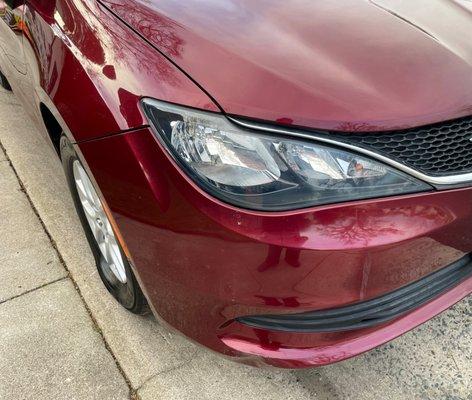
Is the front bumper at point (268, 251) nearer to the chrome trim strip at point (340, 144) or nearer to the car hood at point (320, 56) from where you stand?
the chrome trim strip at point (340, 144)

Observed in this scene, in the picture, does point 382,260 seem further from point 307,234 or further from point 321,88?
point 321,88

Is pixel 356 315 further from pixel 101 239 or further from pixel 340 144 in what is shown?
pixel 101 239

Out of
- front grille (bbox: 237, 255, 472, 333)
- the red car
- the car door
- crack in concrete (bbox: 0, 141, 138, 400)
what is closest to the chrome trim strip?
the red car

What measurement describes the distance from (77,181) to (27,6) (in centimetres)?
77

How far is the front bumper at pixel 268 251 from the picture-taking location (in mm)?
1263

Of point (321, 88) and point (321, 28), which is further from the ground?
point (321, 28)

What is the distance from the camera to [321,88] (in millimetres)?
1346

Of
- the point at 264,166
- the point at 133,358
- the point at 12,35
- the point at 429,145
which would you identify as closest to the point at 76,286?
the point at 133,358

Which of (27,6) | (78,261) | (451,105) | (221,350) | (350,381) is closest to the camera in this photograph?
(451,105)

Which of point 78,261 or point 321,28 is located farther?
point 78,261

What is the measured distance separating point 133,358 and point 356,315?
979 millimetres

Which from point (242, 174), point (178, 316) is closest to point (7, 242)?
point (178, 316)

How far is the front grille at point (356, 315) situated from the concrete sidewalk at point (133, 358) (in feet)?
1.60

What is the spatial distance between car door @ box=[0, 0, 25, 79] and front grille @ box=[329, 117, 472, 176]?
1600mm
